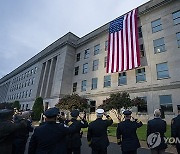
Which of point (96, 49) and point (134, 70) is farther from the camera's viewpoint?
point (96, 49)

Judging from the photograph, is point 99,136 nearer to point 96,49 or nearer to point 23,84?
point 96,49

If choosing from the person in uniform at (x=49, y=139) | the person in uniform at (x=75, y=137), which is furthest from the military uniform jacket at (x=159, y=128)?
the person in uniform at (x=49, y=139)

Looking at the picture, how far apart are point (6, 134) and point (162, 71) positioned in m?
19.6

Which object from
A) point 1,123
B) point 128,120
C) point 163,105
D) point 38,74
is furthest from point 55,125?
point 38,74

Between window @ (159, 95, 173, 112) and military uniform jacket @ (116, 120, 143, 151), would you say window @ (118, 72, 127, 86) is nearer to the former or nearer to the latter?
window @ (159, 95, 173, 112)

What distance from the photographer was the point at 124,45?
70.9 ft

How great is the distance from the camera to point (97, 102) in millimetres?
25953

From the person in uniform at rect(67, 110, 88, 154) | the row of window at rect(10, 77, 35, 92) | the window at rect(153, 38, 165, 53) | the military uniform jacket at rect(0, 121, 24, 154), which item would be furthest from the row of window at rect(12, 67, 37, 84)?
the military uniform jacket at rect(0, 121, 24, 154)

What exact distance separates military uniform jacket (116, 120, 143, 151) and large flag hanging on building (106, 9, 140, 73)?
15.3 m

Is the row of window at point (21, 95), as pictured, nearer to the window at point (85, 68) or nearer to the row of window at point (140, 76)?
the window at point (85, 68)

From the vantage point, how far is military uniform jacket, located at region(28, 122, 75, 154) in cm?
321

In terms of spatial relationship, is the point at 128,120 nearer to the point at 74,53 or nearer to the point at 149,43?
the point at 149,43

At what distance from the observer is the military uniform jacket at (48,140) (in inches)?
127

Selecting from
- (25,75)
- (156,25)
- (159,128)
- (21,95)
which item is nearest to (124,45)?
(156,25)
